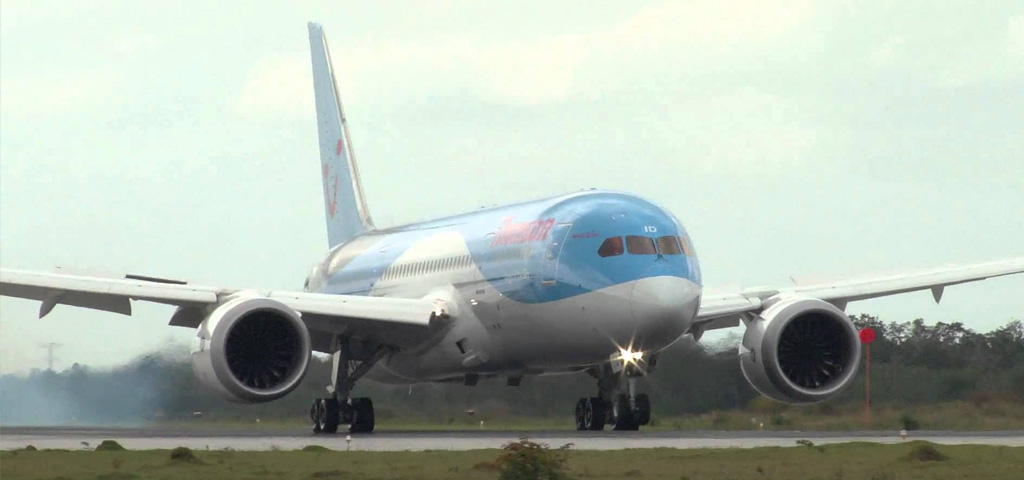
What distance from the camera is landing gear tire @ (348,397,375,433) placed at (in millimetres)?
33031

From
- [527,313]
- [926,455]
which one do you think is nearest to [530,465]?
[926,455]

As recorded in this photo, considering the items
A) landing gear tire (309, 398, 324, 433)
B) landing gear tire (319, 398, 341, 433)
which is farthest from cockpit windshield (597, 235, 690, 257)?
landing gear tire (309, 398, 324, 433)

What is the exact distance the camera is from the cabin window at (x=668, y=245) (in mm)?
28297

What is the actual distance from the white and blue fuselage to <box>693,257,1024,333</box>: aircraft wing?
9.17 ft

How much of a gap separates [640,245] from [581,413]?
5.08 metres

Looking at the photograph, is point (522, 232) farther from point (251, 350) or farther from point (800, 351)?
point (800, 351)

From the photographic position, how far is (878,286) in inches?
1286

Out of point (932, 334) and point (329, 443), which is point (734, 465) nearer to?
point (329, 443)

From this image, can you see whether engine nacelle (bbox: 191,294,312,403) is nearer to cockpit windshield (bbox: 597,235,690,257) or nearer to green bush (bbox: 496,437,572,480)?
cockpit windshield (bbox: 597,235,690,257)

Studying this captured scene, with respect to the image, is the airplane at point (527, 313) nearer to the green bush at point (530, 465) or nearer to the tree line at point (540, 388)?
the tree line at point (540, 388)

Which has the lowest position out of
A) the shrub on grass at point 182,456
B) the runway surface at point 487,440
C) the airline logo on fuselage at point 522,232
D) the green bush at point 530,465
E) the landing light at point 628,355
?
the green bush at point 530,465

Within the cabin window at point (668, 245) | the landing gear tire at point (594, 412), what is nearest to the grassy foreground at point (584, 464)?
the cabin window at point (668, 245)

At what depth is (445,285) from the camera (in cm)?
3244

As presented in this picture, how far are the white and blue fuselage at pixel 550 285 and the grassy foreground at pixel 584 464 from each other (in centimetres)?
569
